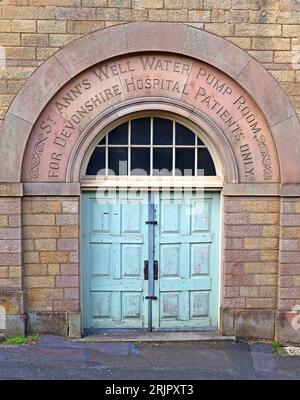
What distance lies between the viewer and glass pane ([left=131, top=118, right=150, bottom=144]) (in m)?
7.14

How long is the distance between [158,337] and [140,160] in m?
2.46

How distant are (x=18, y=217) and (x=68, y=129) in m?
1.34

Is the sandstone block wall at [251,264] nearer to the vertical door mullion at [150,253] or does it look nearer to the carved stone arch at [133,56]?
the carved stone arch at [133,56]

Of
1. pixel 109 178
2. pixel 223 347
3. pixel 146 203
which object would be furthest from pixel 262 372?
pixel 109 178

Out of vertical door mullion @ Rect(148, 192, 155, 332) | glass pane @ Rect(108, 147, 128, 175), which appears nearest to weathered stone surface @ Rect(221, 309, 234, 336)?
vertical door mullion @ Rect(148, 192, 155, 332)

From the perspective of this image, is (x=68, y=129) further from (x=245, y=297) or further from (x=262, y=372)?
(x=262, y=372)

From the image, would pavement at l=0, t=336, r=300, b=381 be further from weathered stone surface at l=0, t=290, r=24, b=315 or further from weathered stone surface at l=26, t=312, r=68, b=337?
weathered stone surface at l=0, t=290, r=24, b=315

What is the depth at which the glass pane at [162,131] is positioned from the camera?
7.14 m

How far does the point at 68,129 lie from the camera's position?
6.89m

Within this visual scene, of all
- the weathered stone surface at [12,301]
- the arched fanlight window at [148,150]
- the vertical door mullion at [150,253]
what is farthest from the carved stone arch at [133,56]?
the weathered stone surface at [12,301]

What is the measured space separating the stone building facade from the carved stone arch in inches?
0.5

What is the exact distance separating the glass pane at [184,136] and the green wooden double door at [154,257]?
708 mm

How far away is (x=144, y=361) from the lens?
6504mm

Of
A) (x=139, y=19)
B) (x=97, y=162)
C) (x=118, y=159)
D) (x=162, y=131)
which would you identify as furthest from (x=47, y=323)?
(x=139, y=19)
